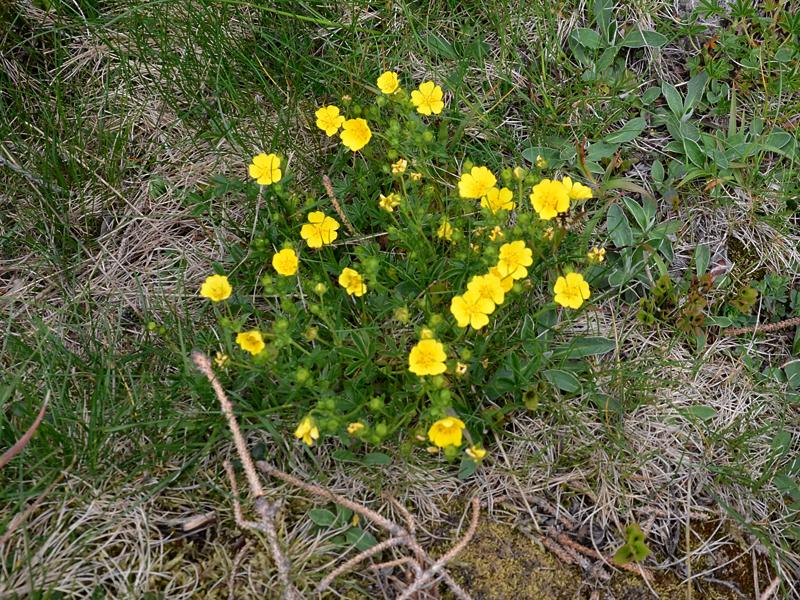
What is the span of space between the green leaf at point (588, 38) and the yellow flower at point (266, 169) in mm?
1331

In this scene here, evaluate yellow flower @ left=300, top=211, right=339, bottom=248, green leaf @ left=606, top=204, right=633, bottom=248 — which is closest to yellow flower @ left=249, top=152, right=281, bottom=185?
yellow flower @ left=300, top=211, right=339, bottom=248

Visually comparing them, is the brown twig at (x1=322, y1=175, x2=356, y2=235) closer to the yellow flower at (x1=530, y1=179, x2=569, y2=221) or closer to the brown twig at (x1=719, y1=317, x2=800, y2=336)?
the yellow flower at (x1=530, y1=179, x2=569, y2=221)

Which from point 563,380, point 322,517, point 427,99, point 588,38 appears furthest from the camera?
point 588,38

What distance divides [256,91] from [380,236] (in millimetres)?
862

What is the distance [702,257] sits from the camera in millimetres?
2682

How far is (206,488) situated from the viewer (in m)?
2.22

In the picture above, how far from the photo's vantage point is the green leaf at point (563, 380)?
2.37 meters

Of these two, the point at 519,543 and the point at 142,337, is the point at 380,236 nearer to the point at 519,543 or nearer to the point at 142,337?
the point at 142,337

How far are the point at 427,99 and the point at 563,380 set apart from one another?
111 cm

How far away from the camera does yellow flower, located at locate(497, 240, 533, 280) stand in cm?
220

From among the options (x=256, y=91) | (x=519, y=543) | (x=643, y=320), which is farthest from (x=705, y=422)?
(x=256, y=91)

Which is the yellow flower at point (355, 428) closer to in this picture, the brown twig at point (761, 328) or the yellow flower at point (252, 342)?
the yellow flower at point (252, 342)

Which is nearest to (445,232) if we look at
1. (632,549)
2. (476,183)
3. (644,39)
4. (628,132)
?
(476,183)

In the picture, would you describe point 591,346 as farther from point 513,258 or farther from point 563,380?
point 513,258
